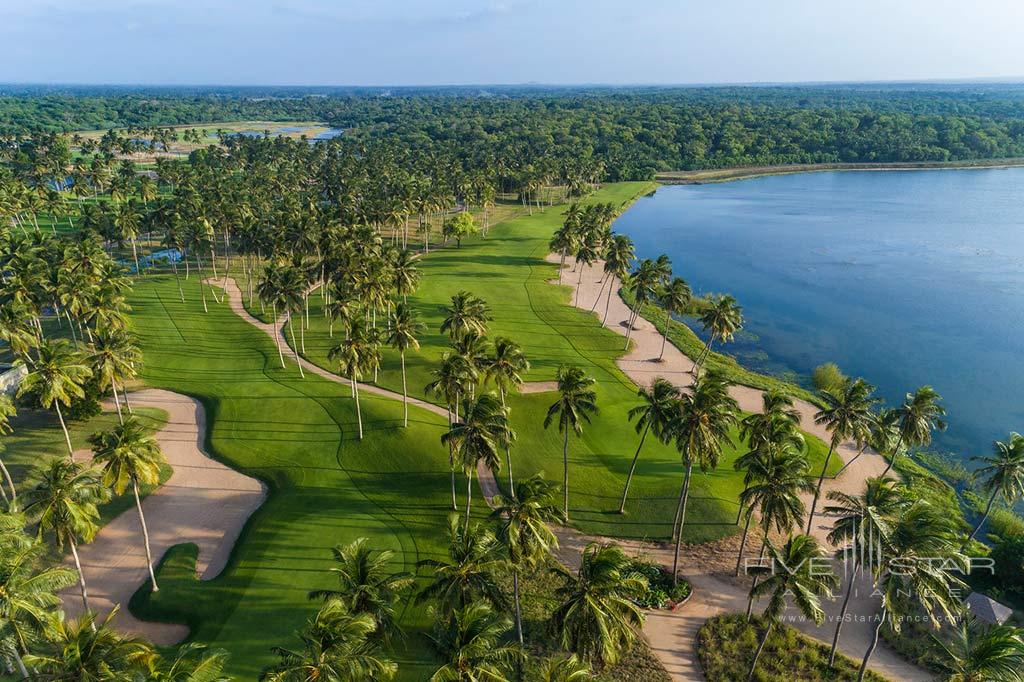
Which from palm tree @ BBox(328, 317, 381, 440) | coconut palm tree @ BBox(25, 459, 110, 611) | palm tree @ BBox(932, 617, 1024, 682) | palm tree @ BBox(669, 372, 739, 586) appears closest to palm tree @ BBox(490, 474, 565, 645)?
palm tree @ BBox(669, 372, 739, 586)

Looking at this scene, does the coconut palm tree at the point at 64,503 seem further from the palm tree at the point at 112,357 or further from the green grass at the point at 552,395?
the green grass at the point at 552,395

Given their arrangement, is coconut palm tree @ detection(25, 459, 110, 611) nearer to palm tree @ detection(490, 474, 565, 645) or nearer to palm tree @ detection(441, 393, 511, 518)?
palm tree @ detection(441, 393, 511, 518)

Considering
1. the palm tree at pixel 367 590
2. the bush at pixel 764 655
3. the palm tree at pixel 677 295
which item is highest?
the palm tree at pixel 677 295

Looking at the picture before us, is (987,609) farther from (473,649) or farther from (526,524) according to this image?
(473,649)

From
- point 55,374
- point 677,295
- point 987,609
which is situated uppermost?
point 677,295

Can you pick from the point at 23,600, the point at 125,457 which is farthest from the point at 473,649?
the point at 125,457

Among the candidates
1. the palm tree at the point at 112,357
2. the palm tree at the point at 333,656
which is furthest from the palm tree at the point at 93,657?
the palm tree at the point at 112,357
